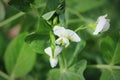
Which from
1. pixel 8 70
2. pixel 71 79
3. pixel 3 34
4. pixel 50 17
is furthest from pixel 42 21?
pixel 3 34

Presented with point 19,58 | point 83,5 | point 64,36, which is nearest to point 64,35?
point 64,36

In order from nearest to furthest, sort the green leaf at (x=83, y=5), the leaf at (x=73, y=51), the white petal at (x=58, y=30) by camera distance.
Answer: the white petal at (x=58, y=30) → the leaf at (x=73, y=51) → the green leaf at (x=83, y=5)

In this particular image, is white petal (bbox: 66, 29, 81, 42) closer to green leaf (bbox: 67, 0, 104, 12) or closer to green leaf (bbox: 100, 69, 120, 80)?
green leaf (bbox: 100, 69, 120, 80)

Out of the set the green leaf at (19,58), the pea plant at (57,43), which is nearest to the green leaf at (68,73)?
the pea plant at (57,43)

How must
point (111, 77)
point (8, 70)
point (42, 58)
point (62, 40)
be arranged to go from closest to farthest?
point (62, 40) → point (111, 77) → point (8, 70) → point (42, 58)

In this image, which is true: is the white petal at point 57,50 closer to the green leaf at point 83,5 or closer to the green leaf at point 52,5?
the green leaf at point 52,5

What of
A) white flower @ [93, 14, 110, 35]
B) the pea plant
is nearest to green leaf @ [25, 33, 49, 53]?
the pea plant

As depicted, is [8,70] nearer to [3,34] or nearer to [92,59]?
[3,34]
